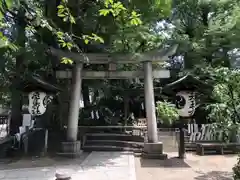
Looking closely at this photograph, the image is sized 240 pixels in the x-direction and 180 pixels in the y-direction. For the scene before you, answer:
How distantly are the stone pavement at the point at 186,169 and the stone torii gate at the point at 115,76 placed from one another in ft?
A: 3.09

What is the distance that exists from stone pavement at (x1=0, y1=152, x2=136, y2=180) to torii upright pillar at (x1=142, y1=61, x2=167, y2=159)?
864 mm

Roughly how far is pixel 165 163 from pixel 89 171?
2672mm

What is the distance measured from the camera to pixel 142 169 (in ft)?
24.9

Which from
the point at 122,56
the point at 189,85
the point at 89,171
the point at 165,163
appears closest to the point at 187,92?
the point at 189,85

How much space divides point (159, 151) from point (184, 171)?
1.98 metres

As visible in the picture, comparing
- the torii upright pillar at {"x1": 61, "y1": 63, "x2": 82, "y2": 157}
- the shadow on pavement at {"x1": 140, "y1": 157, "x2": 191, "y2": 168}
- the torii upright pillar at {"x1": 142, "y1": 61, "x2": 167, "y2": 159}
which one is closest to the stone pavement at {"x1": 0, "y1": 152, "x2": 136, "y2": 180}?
the shadow on pavement at {"x1": 140, "y1": 157, "x2": 191, "y2": 168}

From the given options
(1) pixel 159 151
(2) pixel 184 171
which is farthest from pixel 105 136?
(2) pixel 184 171

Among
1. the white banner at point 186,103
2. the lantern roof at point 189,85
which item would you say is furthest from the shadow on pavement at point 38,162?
the lantern roof at point 189,85

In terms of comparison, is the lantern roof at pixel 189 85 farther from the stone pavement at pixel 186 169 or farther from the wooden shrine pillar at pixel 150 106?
the stone pavement at pixel 186 169

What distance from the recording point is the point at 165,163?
8469 mm

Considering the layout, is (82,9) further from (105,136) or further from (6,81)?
(105,136)

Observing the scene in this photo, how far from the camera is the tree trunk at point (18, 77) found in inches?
384

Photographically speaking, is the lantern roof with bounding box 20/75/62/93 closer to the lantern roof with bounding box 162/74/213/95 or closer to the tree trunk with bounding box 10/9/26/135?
the tree trunk with bounding box 10/9/26/135

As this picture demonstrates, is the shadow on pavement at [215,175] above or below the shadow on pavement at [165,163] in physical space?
below
